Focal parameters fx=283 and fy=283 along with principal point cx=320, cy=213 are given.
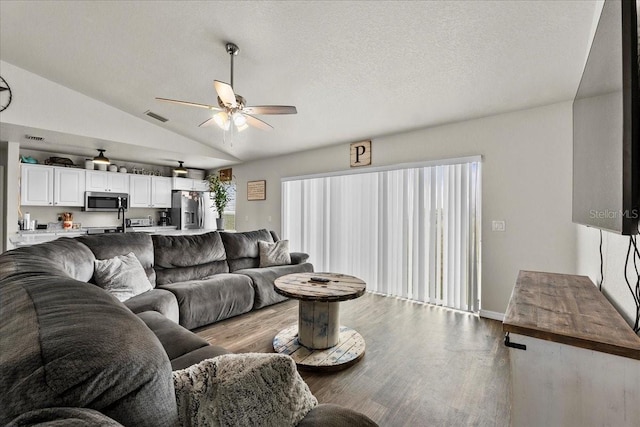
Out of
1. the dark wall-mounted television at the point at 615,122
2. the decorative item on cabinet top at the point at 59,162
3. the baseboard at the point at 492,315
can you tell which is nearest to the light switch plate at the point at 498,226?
the baseboard at the point at 492,315

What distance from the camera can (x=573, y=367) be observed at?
999mm

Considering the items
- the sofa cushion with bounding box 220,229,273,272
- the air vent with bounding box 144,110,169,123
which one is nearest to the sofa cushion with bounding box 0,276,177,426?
the sofa cushion with bounding box 220,229,273,272

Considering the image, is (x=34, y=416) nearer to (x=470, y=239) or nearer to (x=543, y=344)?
(x=543, y=344)

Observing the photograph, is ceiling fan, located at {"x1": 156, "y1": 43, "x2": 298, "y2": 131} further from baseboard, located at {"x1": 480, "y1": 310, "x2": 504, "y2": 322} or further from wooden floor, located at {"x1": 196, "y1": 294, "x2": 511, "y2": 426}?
baseboard, located at {"x1": 480, "y1": 310, "x2": 504, "y2": 322}

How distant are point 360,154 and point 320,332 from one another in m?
2.95

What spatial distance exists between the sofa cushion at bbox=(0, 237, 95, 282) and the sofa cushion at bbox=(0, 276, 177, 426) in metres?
0.86

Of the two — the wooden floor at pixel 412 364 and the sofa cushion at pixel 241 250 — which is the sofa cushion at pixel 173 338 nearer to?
the wooden floor at pixel 412 364

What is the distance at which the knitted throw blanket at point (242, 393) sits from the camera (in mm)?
799

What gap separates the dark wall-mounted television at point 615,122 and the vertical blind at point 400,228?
2406 millimetres

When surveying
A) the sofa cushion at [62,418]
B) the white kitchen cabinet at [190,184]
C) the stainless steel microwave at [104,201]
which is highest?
the white kitchen cabinet at [190,184]

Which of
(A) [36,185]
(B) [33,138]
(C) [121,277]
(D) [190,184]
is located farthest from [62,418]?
(D) [190,184]

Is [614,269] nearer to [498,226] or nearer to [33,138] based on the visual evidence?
[498,226]

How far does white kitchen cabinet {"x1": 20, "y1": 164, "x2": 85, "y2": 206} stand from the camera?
196 inches

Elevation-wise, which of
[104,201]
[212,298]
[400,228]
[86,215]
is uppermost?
[104,201]
